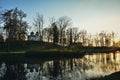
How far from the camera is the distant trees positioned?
9044 centimetres

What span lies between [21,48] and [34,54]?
30.2 meters

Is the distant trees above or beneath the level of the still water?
above

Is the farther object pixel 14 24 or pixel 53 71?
pixel 14 24

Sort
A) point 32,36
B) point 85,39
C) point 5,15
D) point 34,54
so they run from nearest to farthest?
point 34,54 → point 5,15 → point 32,36 → point 85,39

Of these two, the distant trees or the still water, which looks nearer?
the still water

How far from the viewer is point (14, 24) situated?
91.3 meters

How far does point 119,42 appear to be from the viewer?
5561 inches

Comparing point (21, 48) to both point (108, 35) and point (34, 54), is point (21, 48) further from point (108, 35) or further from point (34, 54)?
point (108, 35)

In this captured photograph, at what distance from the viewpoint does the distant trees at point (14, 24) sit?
9044 centimetres

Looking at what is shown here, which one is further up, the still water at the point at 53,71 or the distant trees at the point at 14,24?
the distant trees at the point at 14,24

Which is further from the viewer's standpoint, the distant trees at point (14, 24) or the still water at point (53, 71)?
the distant trees at point (14, 24)

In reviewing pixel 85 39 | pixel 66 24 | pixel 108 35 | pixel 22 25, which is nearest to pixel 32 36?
pixel 22 25

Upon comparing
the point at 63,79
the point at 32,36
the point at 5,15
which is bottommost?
the point at 63,79

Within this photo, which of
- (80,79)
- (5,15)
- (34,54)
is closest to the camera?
(80,79)
